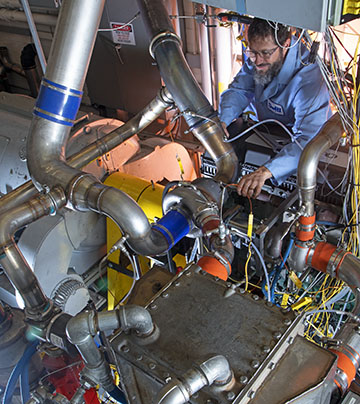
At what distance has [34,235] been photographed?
84.5 inches

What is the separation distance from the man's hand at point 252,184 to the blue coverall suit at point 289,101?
0.06m

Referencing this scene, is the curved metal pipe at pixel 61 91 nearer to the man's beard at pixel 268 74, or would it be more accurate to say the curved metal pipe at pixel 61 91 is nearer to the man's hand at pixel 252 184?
the man's hand at pixel 252 184

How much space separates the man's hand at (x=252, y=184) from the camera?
1777mm

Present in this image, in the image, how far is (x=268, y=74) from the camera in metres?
2.10

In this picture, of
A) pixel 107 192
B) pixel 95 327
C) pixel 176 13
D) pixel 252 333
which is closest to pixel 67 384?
Answer: pixel 95 327

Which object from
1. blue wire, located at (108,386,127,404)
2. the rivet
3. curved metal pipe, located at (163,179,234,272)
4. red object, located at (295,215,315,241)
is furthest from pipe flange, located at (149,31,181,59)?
the rivet

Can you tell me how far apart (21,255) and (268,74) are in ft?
4.68

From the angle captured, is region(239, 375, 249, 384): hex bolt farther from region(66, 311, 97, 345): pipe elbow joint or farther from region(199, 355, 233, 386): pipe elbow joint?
region(66, 311, 97, 345): pipe elbow joint

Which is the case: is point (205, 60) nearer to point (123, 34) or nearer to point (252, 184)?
point (123, 34)

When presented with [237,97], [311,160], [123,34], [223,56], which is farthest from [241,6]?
[123,34]

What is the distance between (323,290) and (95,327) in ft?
3.67

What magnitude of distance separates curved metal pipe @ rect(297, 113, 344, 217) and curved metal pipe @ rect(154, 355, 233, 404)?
2.97 ft

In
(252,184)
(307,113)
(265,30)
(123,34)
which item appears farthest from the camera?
(123,34)

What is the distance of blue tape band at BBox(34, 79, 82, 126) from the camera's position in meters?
1.71
